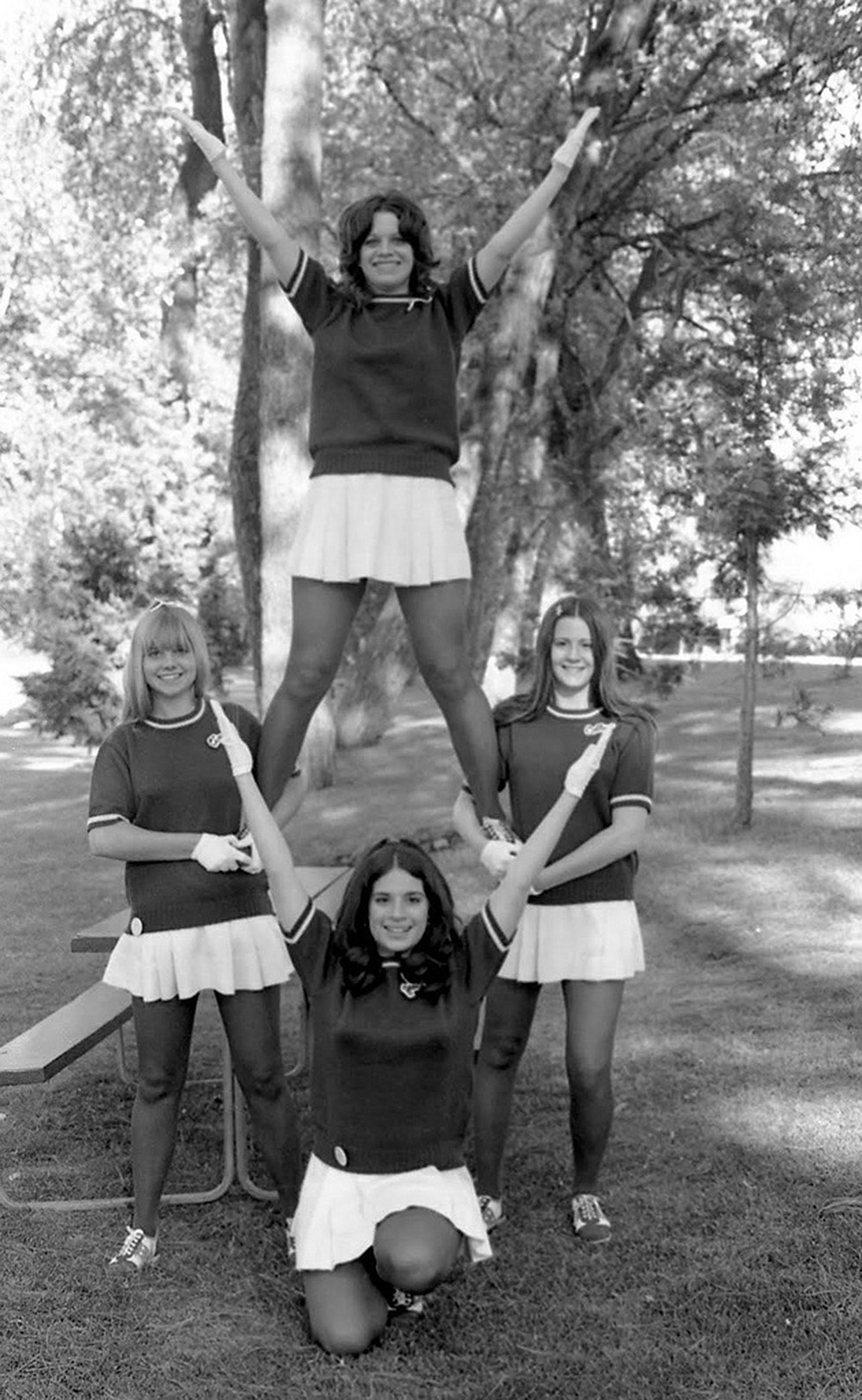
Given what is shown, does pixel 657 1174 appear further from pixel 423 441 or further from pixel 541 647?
pixel 423 441

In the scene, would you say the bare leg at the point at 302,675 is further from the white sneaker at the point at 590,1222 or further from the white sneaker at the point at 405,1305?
the white sneaker at the point at 590,1222

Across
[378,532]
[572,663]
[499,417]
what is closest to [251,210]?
[378,532]

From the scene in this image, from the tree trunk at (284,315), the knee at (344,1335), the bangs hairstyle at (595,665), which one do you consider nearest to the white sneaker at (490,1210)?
the knee at (344,1335)

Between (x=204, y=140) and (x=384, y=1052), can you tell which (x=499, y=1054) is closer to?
(x=384, y=1052)

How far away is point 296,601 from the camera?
3.96 m

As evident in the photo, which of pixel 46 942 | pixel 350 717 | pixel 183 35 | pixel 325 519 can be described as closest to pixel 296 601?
pixel 325 519

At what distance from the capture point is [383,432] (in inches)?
150

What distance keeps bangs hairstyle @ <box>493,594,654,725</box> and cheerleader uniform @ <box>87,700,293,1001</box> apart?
25.6 inches

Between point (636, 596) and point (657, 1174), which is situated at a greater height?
point (636, 596)

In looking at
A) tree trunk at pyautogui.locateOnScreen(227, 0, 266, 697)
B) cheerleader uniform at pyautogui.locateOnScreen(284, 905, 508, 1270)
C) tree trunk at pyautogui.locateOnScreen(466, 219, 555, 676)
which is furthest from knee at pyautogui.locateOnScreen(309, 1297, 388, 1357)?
tree trunk at pyautogui.locateOnScreen(466, 219, 555, 676)

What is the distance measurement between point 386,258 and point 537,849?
4.56ft

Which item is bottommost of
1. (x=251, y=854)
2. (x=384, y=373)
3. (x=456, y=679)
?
(x=251, y=854)

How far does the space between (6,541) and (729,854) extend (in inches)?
685

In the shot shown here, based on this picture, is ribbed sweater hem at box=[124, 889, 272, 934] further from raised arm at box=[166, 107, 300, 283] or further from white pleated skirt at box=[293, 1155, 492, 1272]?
raised arm at box=[166, 107, 300, 283]
